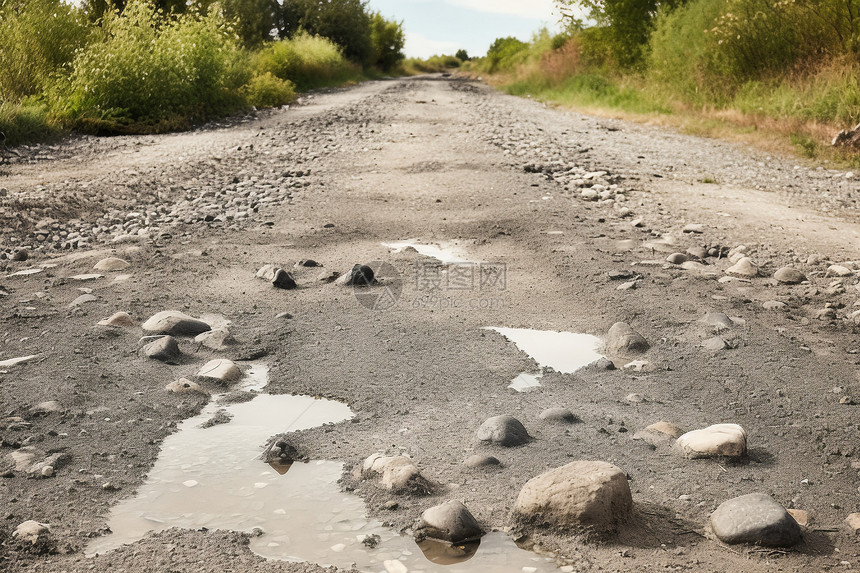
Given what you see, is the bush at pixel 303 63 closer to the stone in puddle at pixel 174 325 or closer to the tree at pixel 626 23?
the tree at pixel 626 23

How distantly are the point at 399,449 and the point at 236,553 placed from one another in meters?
0.67

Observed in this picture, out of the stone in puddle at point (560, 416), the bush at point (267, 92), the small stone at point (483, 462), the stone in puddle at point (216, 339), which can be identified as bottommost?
the small stone at point (483, 462)

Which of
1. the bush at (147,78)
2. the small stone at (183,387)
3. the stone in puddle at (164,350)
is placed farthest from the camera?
the bush at (147,78)

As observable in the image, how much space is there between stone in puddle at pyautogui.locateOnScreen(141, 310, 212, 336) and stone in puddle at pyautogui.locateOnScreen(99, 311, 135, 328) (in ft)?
0.21

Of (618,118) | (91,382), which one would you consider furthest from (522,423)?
(618,118)

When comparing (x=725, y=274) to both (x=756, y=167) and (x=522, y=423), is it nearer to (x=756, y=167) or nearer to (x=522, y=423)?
(x=522, y=423)

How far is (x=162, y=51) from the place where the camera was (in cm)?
1359

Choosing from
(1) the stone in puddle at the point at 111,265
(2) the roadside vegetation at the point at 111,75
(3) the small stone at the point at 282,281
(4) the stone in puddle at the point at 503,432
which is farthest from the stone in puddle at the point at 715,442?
(2) the roadside vegetation at the point at 111,75

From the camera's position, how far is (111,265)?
4480 mm

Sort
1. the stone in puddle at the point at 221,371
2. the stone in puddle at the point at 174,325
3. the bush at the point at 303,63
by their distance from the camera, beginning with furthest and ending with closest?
1. the bush at the point at 303,63
2. the stone in puddle at the point at 174,325
3. the stone in puddle at the point at 221,371

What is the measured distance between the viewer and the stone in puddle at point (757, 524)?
6.18 ft

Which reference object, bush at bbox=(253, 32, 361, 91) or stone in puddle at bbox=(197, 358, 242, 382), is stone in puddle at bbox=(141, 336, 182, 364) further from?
bush at bbox=(253, 32, 361, 91)

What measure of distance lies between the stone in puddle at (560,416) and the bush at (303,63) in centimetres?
1989

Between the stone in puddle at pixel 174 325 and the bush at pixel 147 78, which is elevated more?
the bush at pixel 147 78
